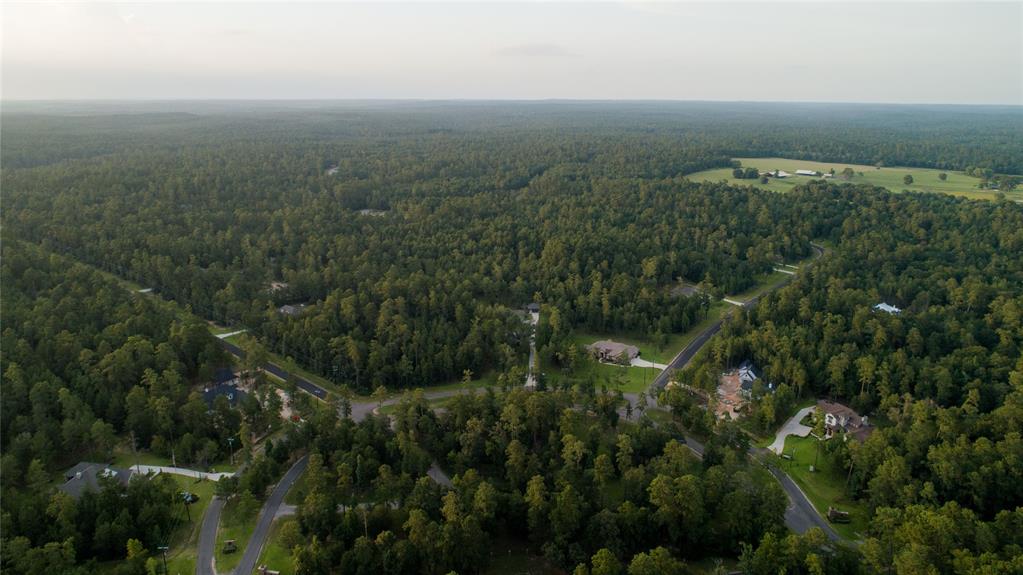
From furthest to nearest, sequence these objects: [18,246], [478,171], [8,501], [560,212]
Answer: [478,171] < [560,212] < [18,246] < [8,501]

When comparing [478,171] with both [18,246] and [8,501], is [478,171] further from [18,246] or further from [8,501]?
[8,501]

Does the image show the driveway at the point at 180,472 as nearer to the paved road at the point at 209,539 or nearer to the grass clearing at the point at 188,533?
the grass clearing at the point at 188,533

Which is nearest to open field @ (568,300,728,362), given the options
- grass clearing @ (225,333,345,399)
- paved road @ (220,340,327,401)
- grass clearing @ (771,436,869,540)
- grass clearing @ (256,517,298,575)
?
grass clearing @ (771,436,869,540)

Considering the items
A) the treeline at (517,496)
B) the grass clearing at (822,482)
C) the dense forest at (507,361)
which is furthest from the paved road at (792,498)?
the dense forest at (507,361)

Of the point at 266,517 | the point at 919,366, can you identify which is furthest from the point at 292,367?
the point at 919,366

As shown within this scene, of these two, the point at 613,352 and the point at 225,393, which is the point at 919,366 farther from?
the point at 225,393

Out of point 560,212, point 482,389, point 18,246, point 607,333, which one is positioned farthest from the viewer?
point 560,212

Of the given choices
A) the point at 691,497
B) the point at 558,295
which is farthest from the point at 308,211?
the point at 691,497

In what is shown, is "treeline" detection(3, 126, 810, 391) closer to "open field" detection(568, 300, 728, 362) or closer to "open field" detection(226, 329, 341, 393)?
"open field" detection(226, 329, 341, 393)

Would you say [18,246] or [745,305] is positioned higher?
[18,246]
